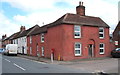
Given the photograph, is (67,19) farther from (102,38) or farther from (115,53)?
(115,53)

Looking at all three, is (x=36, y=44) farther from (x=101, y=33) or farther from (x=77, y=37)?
(x=101, y=33)

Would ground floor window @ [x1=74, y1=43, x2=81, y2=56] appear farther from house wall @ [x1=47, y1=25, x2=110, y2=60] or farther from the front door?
the front door

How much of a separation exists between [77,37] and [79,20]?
2973 mm

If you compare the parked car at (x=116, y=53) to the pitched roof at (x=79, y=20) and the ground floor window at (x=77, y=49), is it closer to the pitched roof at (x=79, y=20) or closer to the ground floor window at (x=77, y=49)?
the pitched roof at (x=79, y=20)

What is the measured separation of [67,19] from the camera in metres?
27.2

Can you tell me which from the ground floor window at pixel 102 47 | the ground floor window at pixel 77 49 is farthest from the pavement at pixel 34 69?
the ground floor window at pixel 102 47

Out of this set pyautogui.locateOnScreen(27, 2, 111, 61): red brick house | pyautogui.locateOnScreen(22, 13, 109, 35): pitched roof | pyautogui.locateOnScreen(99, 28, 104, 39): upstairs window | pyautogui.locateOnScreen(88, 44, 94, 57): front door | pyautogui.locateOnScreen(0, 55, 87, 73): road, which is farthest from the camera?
pyautogui.locateOnScreen(99, 28, 104, 39): upstairs window

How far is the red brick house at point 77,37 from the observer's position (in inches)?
1030

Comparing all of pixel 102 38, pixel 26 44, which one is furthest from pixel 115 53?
pixel 26 44

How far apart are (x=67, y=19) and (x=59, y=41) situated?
3.62 meters

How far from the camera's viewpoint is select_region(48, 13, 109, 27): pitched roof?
88.2 feet

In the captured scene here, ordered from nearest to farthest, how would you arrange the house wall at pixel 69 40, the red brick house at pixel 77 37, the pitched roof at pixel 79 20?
the house wall at pixel 69 40
the red brick house at pixel 77 37
the pitched roof at pixel 79 20

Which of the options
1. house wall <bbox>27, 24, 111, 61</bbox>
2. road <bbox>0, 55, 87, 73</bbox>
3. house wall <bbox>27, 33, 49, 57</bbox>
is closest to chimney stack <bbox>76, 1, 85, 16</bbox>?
house wall <bbox>27, 24, 111, 61</bbox>

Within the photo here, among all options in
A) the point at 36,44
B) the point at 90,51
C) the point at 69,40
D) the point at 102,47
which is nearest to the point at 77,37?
the point at 69,40
